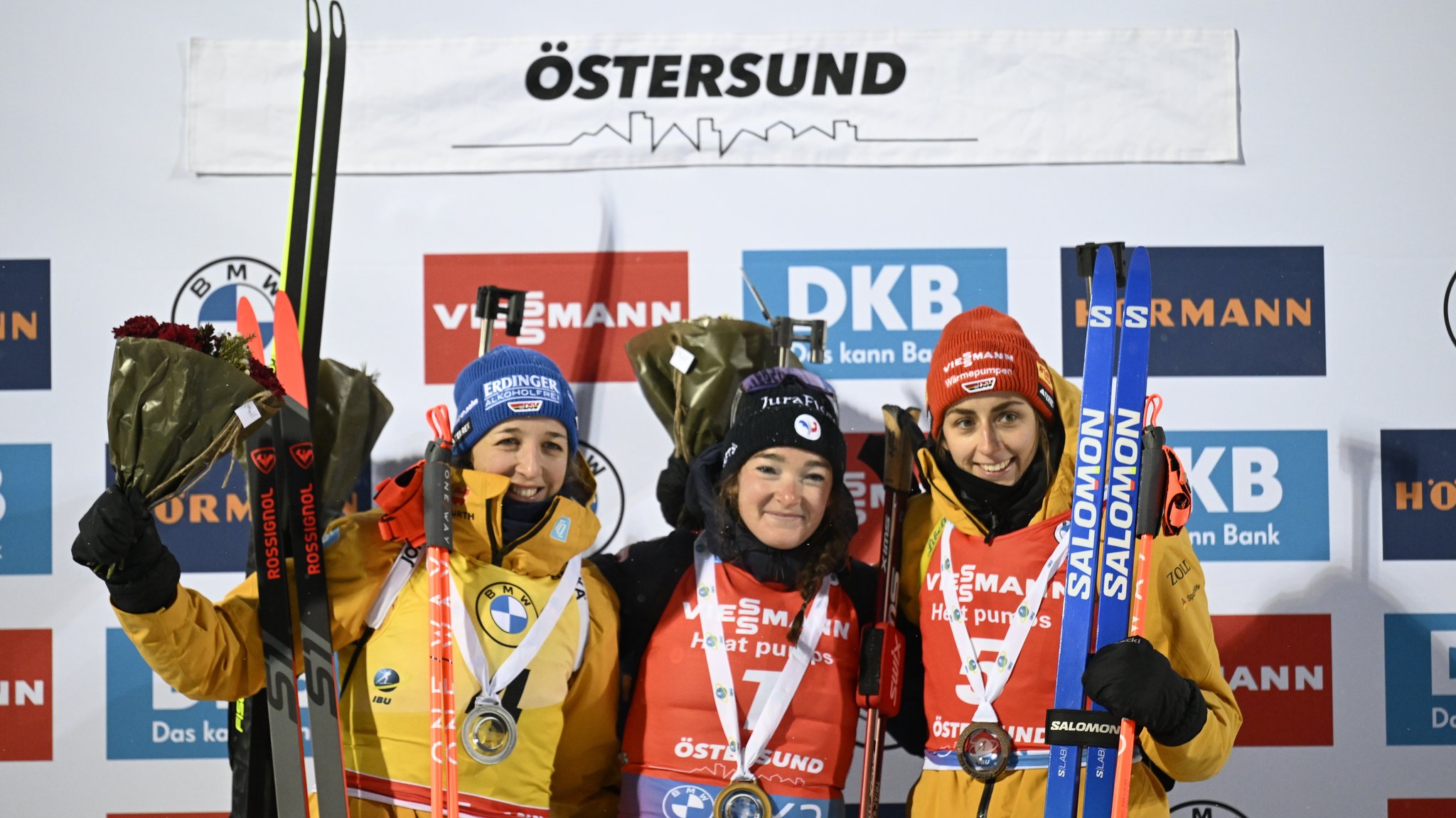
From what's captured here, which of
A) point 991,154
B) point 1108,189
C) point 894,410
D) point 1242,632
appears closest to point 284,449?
point 894,410

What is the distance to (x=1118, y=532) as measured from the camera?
204 centimetres

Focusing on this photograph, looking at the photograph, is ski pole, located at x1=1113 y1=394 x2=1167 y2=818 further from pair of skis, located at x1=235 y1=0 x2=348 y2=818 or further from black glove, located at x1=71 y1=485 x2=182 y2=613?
black glove, located at x1=71 y1=485 x2=182 y2=613

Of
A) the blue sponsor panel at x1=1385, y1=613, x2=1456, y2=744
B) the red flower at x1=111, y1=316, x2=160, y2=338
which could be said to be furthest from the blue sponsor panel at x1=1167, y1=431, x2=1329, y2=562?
the red flower at x1=111, y1=316, x2=160, y2=338

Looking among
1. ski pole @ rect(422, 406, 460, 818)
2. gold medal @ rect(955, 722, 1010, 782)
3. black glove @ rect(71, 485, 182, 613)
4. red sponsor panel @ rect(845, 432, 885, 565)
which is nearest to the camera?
black glove @ rect(71, 485, 182, 613)

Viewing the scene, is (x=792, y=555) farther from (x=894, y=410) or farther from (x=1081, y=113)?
(x=1081, y=113)

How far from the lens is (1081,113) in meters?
3.21

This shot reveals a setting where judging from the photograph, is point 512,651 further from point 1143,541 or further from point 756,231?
point 756,231

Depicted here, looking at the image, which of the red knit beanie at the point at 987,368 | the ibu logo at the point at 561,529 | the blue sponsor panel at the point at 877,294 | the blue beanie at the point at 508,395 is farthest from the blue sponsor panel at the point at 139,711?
the red knit beanie at the point at 987,368

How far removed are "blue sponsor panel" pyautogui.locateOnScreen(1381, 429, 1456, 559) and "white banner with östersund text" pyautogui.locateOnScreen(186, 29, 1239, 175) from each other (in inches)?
40.6

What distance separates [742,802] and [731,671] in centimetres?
27

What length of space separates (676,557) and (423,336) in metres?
1.14

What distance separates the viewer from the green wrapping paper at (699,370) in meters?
2.86

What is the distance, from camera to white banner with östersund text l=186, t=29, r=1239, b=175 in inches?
126

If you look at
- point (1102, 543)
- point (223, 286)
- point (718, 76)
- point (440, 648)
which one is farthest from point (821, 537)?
point (223, 286)
